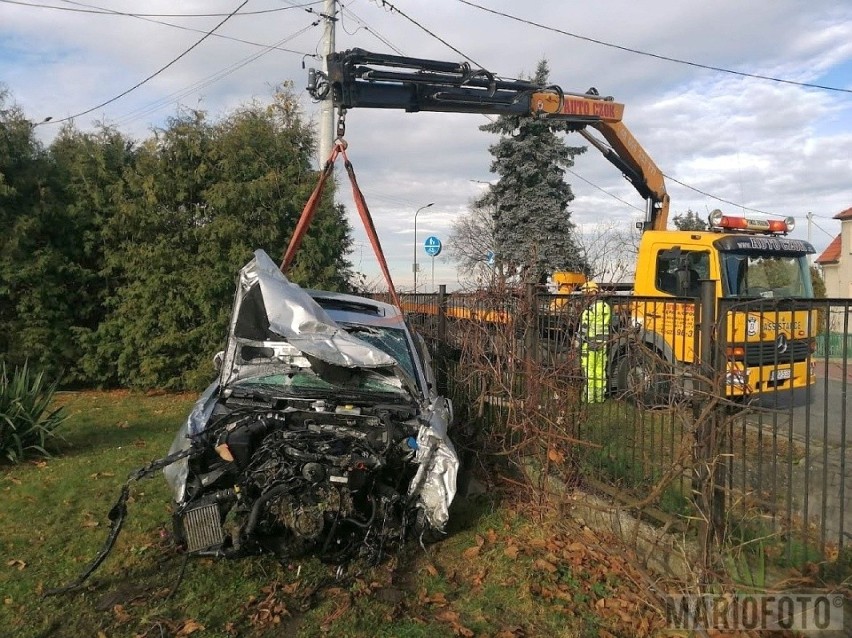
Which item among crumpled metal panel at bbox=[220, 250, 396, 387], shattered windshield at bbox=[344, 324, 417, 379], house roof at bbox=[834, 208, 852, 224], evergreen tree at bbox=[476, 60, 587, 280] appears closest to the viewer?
crumpled metal panel at bbox=[220, 250, 396, 387]

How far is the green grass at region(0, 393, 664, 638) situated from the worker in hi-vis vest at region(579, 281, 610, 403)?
102cm

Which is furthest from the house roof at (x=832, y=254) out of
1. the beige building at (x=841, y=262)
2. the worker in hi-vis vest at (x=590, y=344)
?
the worker in hi-vis vest at (x=590, y=344)

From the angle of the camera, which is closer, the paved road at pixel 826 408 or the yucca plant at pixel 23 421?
the paved road at pixel 826 408

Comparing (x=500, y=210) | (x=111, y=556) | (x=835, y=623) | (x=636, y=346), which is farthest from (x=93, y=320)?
(x=500, y=210)

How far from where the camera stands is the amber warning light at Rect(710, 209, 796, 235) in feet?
28.4

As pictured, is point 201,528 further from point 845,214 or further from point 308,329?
point 845,214

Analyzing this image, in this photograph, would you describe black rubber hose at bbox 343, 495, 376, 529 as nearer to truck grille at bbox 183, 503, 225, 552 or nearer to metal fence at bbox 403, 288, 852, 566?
truck grille at bbox 183, 503, 225, 552

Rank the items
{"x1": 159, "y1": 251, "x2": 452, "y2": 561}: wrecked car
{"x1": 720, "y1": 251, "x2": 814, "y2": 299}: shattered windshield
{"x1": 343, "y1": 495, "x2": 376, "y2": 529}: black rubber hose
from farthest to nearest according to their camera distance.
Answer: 1. {"x1": 720, "y1": 251, "x2": 814, "y2": 299}: shattered windshield
2. {"x1": 343, "y1": 495, "x2": 376, "y2": 529}: black rubber hose
3. {"x1": 159, "y1": 251, "x2": 452, "y2": 561}: wrecked car

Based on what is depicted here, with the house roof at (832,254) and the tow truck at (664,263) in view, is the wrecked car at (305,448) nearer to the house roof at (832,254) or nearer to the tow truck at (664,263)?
the tow truck at (664,263)

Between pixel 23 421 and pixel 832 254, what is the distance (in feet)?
134

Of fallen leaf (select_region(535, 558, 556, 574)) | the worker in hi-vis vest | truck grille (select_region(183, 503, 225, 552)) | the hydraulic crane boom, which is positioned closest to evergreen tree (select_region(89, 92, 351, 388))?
the hydraulic crane boom

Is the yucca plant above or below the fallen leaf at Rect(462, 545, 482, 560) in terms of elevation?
above

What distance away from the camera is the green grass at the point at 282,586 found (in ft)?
11.4

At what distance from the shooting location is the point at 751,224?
8.81m
